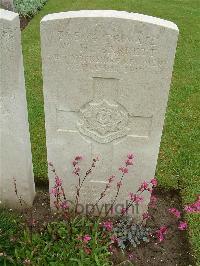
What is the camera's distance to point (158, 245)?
3.67 m

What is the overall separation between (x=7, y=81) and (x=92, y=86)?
0.67 metres

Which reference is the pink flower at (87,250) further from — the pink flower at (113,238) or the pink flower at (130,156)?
the pink flower at (130,156)

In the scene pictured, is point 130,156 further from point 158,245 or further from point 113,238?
point 158,245

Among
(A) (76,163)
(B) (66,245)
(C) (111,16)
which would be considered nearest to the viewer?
(C) (111,16)

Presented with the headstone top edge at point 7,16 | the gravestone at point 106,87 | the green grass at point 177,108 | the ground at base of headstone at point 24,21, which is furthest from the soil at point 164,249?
the ground at base of headstone at point 24,21

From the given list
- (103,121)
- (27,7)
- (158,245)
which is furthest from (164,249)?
(27,7)

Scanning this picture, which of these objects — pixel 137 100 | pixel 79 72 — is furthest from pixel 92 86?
pixel 137 100

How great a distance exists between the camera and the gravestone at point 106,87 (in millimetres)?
2660

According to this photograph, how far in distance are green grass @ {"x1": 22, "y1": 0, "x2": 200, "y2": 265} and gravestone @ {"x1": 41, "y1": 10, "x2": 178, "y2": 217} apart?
0.95 m

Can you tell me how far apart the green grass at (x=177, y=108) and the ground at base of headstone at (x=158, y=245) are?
129mm

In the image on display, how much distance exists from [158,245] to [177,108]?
275 cm

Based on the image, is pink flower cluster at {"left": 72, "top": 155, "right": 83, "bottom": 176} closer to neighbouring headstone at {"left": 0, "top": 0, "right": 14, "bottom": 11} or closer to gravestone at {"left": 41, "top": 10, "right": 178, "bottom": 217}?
gravestone at {"left": 41, "top": 10, "right": 178, "bottom": 217}

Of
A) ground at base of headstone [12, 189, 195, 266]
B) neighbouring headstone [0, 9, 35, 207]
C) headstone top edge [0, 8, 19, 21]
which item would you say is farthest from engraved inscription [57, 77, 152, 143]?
ground at base of headstone [12, 189, 195, 266]

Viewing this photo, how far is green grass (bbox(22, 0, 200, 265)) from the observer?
4.39 metres
